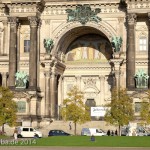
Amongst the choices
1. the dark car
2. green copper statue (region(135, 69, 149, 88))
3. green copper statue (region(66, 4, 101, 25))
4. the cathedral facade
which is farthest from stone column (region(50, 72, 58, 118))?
green copper statue (region(135, 69, 149, 88))

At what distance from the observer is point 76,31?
80188mm

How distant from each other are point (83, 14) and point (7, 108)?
19.5 metres

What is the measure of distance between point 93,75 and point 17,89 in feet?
46.6

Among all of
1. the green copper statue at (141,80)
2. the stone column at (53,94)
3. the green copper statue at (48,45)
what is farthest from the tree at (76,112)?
the green copper statue at (48,45)

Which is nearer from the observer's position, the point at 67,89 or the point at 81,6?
the point at 81,6

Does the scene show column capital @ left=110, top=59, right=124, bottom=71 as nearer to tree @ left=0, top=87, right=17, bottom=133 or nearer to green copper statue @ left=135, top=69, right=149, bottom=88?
green copper statue @ left=135, top=69, right=149, bottom=88

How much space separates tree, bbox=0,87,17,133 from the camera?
65875 mm

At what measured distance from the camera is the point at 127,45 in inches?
2901

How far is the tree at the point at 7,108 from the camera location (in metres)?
65.9

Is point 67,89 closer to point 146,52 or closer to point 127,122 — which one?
point 146,52

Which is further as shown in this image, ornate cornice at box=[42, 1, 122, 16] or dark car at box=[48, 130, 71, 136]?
ornate cornice at box=[42, 1, 122, 16]

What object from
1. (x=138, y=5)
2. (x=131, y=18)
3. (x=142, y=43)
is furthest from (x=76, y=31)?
(x=138, y=5)

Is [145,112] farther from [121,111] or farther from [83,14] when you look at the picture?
[83,14]

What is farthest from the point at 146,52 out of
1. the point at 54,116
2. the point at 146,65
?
the point at 54,116
